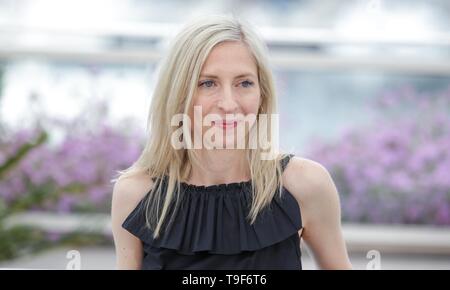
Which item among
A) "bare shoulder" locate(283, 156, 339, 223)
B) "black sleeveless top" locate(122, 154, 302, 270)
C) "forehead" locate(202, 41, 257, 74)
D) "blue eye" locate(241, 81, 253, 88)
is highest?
"forehead" locate(202, 41, 257, 74)

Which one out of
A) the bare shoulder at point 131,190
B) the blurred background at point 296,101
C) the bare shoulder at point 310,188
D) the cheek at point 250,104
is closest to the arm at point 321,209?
the bare shoulder at point 310,188

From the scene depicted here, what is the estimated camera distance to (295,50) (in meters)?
2.83

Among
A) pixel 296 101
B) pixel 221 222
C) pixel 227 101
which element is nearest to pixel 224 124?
pixel 227 101

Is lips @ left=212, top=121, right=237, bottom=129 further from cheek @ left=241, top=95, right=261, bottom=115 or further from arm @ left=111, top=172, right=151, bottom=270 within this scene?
arm @ left=111, top=172, right=151, bottom=270

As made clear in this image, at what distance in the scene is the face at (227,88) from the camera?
938 millimetres

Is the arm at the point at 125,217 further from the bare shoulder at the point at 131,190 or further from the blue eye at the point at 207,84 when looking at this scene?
the blue eye at the point at 207,84

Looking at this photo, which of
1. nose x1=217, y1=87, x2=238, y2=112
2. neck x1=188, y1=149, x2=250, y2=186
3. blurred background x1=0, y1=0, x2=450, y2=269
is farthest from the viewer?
blurred background x1=0, y1=0, x2=450, y2=269

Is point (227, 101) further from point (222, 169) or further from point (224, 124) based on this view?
point (222, 169)

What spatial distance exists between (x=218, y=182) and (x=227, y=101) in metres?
0.17

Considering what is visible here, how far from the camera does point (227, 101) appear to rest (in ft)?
3.02

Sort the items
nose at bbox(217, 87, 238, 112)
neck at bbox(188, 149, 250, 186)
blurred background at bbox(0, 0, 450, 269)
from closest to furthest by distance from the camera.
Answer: nose at bbox(217, 87, 238, 112), neck at bbox(188, 149, 250, 186), blurred background at bbox(0, 0, 450, 269)

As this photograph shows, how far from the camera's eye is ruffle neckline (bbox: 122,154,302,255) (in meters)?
0.95

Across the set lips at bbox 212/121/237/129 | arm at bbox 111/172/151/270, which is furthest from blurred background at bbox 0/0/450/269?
lips at bbox 212/121/237/129
